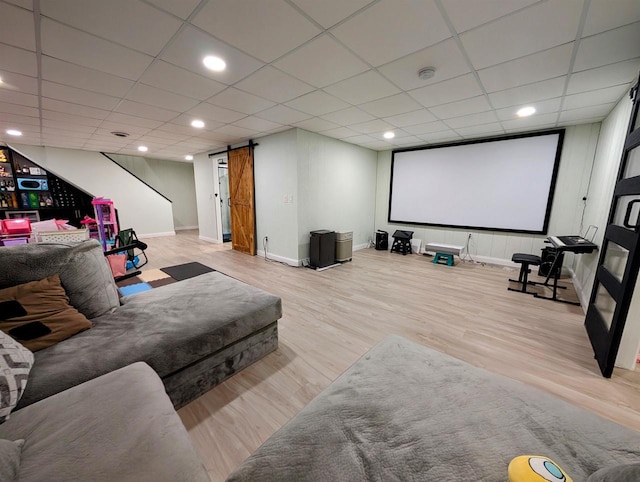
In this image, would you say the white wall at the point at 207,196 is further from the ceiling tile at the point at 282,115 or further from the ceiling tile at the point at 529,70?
the ceiling tile at the point at 529,70

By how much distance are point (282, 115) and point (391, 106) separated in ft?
5.30

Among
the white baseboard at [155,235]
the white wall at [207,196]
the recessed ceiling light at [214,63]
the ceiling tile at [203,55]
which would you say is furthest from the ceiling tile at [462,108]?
the white baseboard at [155,235]

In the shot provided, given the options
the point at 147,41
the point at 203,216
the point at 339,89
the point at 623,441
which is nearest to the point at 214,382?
the point at 623,441

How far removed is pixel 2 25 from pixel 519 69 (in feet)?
14.1

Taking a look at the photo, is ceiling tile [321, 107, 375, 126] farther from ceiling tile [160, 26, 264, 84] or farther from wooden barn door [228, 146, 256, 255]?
wooden barn door [228, 146, 256, 255]

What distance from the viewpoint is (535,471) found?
2.17 feet

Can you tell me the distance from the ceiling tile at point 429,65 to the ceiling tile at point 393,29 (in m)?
0.11

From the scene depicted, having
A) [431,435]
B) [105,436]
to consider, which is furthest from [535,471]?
[105,436]

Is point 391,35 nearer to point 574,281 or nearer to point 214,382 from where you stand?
point 214,382

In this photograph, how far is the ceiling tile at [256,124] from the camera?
400 centimetres

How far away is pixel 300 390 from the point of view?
1806 millimetres

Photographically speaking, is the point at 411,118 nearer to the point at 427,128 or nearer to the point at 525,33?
the point at 427,128

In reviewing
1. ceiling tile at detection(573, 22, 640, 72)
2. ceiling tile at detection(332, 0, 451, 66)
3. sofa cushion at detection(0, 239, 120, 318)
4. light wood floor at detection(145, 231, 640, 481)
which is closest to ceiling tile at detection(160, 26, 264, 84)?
ceiling tile at detection(332, 0, 451, 66)

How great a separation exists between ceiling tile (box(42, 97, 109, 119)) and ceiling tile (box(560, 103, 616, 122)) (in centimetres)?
673
